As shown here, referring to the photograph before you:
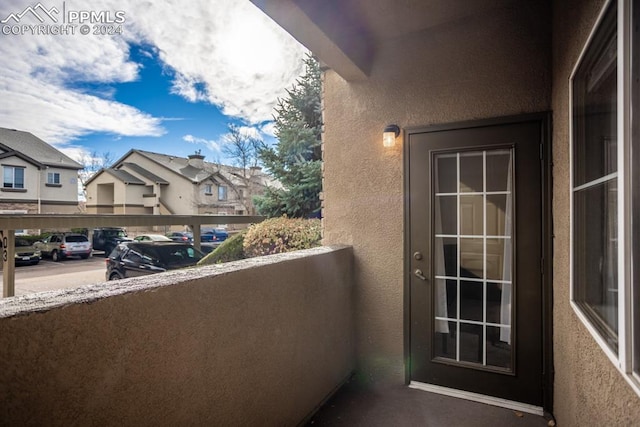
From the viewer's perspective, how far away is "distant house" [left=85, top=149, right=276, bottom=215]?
811 inches

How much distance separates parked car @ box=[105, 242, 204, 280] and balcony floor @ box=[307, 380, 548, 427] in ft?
19.2

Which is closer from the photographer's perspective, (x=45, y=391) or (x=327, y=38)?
(x=45, y=391)

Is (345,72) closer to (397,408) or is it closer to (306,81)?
(397,408)

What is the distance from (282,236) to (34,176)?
16201mm

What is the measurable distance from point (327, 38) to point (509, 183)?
5.55 ft

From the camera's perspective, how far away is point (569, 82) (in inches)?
70.5

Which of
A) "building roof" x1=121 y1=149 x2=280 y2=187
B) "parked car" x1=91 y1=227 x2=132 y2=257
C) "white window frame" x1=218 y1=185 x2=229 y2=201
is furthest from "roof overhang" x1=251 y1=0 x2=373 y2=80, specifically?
"white window frame" x1=218 y1=185 x2=229 y2=201

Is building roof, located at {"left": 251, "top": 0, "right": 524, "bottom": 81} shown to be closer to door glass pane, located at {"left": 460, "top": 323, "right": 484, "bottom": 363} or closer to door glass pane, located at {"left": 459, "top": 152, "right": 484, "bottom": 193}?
door glass pane, located at {"left": 459, "top": 152, "right": 484, "bottom": 193}

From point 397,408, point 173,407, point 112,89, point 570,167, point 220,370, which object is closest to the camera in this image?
point 173,407

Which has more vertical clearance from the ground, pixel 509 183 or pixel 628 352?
pixel 509 183

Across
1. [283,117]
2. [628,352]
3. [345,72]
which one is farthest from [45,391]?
[283,117]

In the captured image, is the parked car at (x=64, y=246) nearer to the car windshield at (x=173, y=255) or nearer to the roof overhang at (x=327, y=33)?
the car windshield at (x=173, y=255)

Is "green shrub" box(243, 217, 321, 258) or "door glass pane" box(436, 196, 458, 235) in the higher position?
"door glass pane" box(436, 196, 458, 235)

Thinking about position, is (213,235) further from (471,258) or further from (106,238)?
(471,258)
